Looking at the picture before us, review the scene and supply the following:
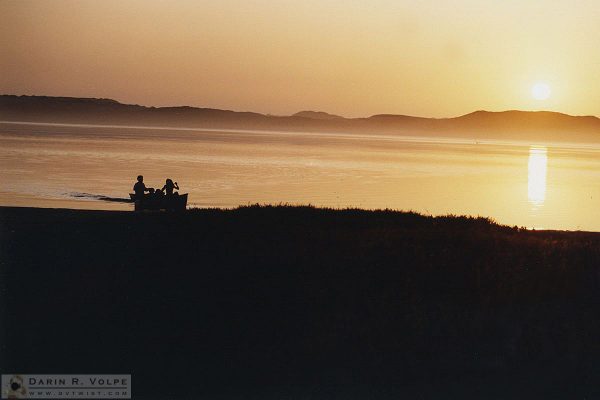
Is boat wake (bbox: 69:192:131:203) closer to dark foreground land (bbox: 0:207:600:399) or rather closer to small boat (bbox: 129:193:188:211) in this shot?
small boat (bbox: 129:193:188:211)

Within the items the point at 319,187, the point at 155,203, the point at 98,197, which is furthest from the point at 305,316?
the point at 319,187

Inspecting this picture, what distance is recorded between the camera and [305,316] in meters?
11.9

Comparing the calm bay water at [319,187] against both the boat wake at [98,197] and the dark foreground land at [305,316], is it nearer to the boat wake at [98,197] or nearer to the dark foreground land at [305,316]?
the boat wake at [98,197]

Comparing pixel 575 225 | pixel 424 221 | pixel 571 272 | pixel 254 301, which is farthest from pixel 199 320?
pixel 575 225

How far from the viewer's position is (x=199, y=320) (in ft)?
38.4

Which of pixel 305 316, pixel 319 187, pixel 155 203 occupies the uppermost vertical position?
pixel 155 203

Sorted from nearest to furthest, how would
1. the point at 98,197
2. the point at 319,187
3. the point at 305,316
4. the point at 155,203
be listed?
the point at 305,316 → the point at 155,203 → the point at 98,197 → the point at 319,187

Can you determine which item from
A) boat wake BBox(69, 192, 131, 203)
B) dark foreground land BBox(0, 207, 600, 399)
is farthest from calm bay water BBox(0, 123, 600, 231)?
dark foreground land BBox(0, 207, 600, 399)

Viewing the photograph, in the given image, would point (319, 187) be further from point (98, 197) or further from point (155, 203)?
point (155, 203)

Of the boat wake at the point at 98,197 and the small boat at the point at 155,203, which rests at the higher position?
the small boat at the point at 155,203

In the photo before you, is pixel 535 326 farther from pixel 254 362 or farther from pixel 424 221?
pixel 424 221

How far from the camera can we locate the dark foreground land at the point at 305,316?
1038cm

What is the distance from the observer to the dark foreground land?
10.4 metres

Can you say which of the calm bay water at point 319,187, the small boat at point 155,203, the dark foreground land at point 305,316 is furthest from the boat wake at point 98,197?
the dark foreground land at point 305,316
